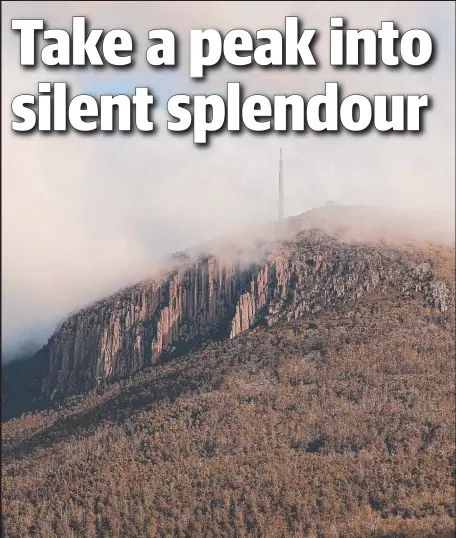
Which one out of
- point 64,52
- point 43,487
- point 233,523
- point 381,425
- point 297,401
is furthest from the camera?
point 297,401

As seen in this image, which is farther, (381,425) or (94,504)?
(381,425)

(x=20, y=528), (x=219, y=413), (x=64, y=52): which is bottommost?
(x=20, y=528)

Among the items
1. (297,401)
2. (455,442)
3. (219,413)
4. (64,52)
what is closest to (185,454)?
(219,413)

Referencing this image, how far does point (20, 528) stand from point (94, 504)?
506 inches

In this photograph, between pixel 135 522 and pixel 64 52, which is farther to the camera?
pixel 135 522

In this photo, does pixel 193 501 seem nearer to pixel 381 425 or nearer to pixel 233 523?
pixel 233 523

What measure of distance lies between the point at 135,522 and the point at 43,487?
22.2 m

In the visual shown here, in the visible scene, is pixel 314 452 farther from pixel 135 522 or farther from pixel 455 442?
pixel 135 522

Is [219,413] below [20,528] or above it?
above

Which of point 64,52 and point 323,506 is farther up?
point 64,52

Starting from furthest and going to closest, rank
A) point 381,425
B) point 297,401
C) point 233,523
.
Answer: point 297,401
point 381,425
point 233,523

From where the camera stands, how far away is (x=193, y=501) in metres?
158

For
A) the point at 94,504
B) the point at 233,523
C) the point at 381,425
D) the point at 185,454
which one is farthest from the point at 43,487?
the point at 381,425

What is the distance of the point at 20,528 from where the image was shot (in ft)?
504
